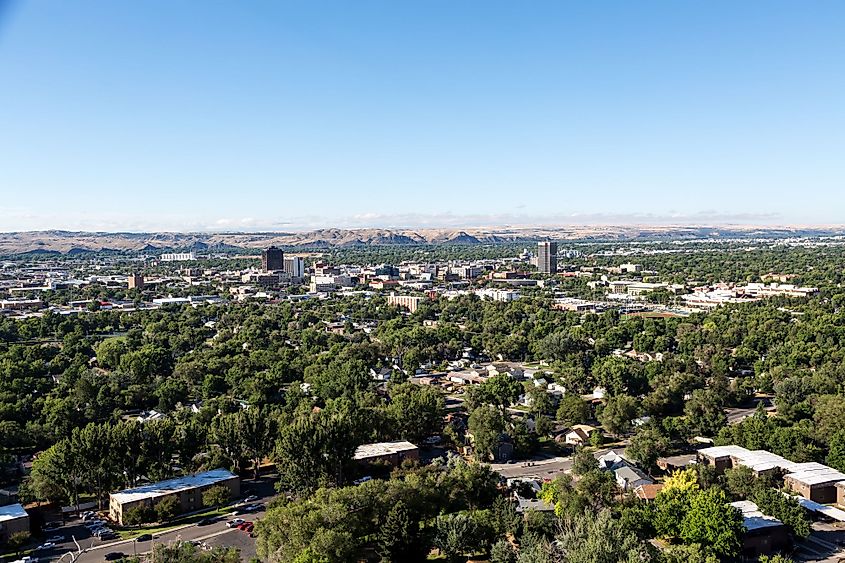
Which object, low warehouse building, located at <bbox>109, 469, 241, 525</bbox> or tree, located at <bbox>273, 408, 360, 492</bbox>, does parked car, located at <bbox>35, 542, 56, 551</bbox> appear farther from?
tree, located at <bbox>273, 408, 360, 492</bbox>

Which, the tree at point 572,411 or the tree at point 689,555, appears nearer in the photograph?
the tree at point 689,555

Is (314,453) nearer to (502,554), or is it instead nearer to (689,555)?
(502,554)

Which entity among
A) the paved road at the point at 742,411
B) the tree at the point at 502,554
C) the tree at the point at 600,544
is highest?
the tree at the point at 600,544

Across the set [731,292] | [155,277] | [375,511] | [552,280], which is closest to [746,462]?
[375,511]

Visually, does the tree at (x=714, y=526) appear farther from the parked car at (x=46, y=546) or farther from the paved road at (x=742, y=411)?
the parked car at (x=46, y=546)

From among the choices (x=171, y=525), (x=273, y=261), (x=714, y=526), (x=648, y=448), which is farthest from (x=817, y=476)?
(x=273, y=261)

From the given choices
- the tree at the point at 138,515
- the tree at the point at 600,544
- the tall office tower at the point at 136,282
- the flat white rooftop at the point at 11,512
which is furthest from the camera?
the tall office tower at the point at 136,282

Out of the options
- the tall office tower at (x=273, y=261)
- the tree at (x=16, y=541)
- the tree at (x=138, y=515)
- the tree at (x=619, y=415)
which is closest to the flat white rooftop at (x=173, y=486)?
the tree at (x=138, y=515)
